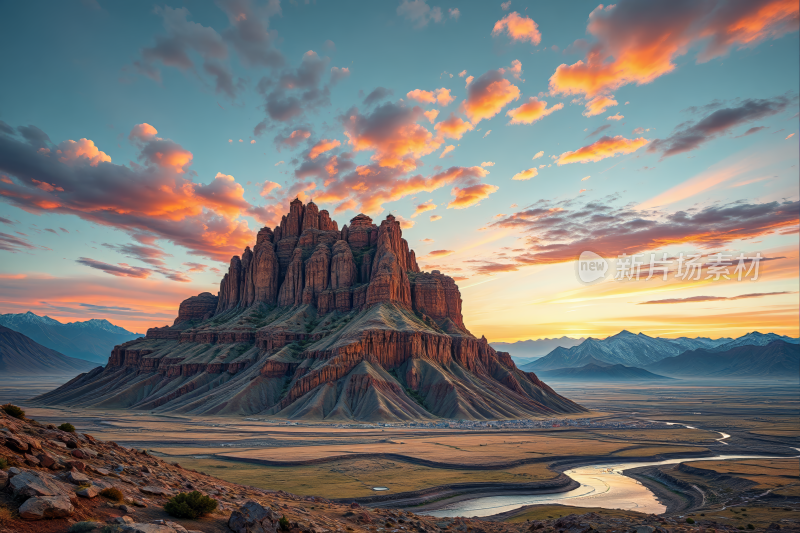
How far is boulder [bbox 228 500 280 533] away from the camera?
2361 cm

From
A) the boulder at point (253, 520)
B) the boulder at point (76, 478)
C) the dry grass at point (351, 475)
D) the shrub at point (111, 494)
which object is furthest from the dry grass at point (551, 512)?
the boulder at point (76, 478)

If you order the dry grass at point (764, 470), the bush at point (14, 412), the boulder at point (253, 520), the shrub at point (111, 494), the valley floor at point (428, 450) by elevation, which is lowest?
the valley floor at point (428, 450)

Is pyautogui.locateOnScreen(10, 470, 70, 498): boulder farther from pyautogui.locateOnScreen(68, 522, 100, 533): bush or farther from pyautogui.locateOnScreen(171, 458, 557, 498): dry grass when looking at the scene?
pyautogui.locateOnScreen(171, 458, 557, 498): dry grass

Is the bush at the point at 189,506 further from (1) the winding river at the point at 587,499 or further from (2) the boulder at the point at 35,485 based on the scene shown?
(1) the winding river at the point at 587,499

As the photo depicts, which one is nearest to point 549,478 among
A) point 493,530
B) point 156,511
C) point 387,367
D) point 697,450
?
point 493,530

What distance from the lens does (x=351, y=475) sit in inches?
2793

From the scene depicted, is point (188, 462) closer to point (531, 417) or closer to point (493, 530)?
point (493, 530)

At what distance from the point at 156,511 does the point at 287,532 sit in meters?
7.00

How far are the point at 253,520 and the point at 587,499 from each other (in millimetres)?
56679

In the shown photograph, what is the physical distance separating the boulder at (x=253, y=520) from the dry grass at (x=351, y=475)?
34639 mm

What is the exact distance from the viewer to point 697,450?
108 m

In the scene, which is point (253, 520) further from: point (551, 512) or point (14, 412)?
point (551, 512)

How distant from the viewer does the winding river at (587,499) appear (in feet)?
192

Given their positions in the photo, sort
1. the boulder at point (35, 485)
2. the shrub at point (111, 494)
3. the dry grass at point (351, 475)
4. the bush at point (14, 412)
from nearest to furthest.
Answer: the boulder at point (35, 485), the shrub at point (111, 494), the bush at point (14, 412), the dry grass at point (351, 475)
